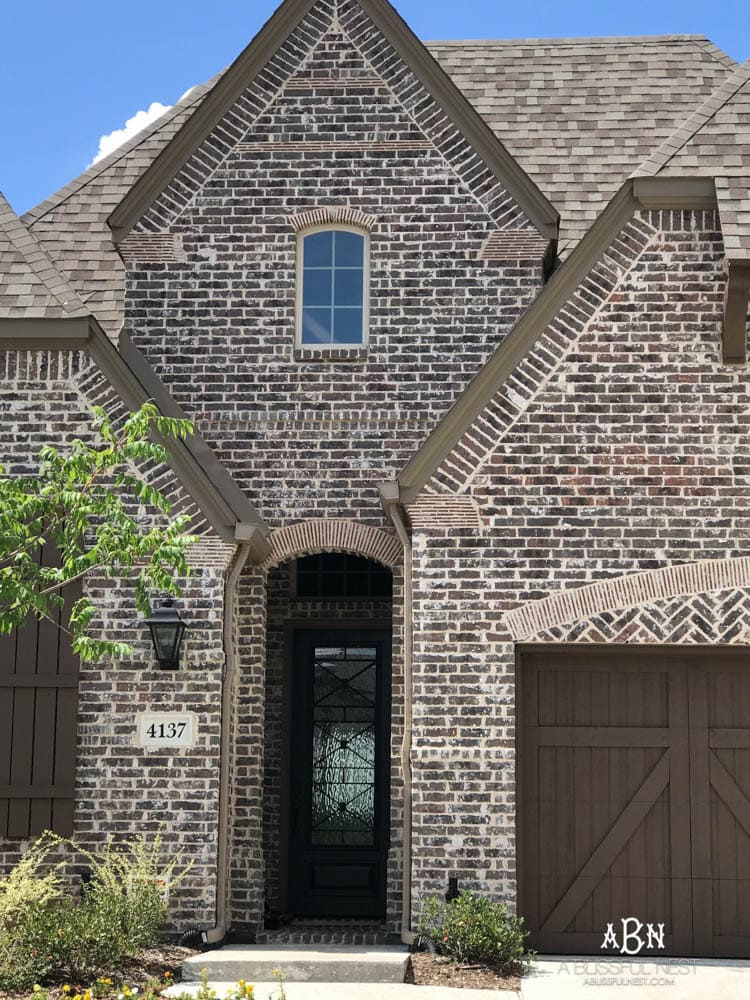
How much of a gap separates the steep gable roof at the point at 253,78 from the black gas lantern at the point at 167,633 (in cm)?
391

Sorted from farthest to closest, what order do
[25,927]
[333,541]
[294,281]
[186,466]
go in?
[294,281]
[333,541]
[186,466]
[25,927]

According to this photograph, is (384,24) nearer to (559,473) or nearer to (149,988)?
(559,473)

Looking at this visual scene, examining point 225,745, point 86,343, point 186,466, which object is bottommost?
point 225,745

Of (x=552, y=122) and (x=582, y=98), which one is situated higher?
(x=582, y=98)

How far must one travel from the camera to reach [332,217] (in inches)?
511

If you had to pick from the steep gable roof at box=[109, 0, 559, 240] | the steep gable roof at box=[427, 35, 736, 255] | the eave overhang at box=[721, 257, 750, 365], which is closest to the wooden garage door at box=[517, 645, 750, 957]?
the eave overhang at box=[721, 257, 750, 365]

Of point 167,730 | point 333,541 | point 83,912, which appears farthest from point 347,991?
point 333,541

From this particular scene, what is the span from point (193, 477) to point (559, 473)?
298cm

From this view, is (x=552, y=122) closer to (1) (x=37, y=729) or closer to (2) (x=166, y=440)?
(2) (x=166, y=440)

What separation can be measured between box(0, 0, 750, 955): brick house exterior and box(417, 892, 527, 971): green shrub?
13.4 inches

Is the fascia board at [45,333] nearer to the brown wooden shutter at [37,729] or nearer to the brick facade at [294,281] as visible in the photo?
the brick facade at [294,281]

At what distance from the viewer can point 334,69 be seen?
43.7 feet

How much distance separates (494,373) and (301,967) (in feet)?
15.7

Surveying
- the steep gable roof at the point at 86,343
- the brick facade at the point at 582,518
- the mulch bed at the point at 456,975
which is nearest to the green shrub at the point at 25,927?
the mulch bed at the point at 456,975
